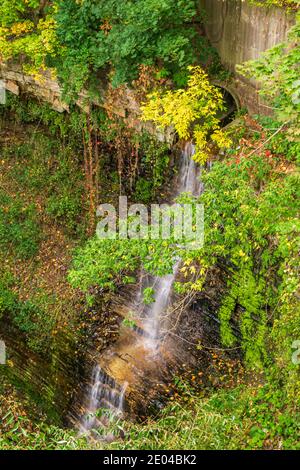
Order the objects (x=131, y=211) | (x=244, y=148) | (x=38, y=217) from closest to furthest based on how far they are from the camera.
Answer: (x=244, y=148), (x=131, y=211), (x=38, y=217)

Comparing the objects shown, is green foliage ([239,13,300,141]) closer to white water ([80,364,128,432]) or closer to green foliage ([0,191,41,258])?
white water ([80,364,128,432])

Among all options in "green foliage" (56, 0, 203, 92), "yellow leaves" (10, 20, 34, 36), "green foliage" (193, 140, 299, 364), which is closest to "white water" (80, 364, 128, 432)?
"green foliage" (193, 140, 299, 364)

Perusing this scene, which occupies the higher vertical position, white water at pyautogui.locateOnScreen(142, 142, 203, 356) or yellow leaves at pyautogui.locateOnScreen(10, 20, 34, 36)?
yellow leaves at pyautogui.locateOnScreen(10, 20, 34, 36)

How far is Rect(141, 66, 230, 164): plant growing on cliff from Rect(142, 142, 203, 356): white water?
85 cm

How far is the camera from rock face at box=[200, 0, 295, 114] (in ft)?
29.6

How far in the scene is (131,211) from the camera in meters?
12.2

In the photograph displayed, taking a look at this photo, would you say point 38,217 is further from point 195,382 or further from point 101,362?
point 195,382

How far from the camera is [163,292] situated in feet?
34.5

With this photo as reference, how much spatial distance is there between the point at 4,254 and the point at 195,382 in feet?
19.5

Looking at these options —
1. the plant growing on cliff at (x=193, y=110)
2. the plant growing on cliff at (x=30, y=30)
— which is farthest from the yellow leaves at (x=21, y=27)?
the plant growing on cliff at (x=193, y=110)

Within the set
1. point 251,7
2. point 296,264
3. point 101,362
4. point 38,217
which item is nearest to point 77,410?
point 101,362

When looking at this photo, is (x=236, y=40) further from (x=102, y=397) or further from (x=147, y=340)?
(x=102, y=397)
